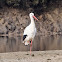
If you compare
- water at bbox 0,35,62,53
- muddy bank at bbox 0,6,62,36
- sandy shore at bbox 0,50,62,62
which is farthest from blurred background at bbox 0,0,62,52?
sandy shore at bbox 0,50,62,62

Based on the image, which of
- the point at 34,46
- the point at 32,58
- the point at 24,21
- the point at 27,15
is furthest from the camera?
the point at 27,15

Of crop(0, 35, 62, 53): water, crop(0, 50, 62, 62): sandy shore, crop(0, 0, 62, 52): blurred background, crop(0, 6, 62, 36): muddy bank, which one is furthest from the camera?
crop(0, 0, 62, 52): blurred background

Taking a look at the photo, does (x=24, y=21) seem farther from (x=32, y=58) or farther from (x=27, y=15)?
(x=32, y=58)

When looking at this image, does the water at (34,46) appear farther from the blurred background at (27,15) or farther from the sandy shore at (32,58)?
the blurred background at (27,15)

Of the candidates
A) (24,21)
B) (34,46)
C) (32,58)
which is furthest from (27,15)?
(32,58)

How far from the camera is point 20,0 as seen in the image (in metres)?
38.3

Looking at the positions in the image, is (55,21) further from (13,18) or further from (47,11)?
(13,18)

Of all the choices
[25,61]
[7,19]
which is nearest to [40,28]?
[7,19]

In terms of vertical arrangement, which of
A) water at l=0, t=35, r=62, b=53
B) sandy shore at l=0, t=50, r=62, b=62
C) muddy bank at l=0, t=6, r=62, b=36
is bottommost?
water at l=0, t=35, r=62, b=53

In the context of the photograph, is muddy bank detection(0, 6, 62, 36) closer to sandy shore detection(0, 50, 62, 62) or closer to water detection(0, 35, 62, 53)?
water detection(0, 35, 62, 53)

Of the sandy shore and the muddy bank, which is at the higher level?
the muddy bank

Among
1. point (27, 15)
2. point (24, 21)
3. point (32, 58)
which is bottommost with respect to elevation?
point (32, 58)

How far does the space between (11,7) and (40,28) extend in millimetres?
6260

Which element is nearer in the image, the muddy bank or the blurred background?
the muddy bank
